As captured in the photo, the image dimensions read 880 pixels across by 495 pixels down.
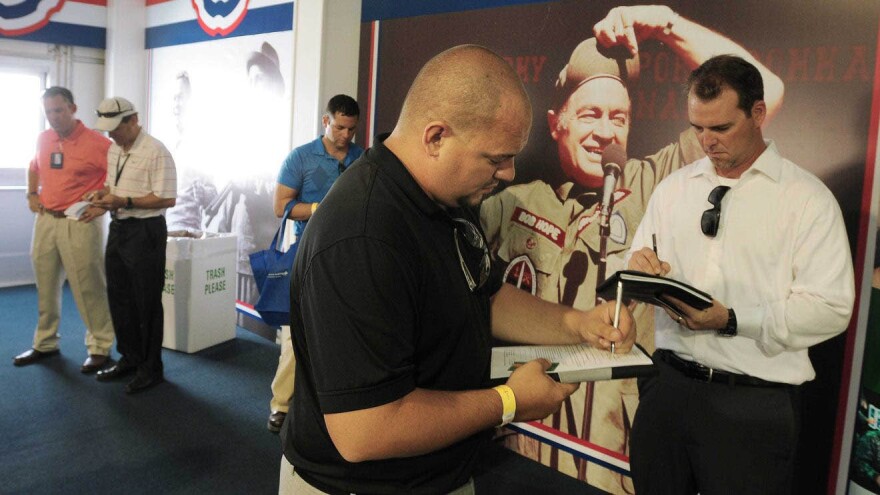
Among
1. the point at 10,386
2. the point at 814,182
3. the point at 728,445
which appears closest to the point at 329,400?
the point at 728,445

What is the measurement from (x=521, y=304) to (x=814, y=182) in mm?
1075

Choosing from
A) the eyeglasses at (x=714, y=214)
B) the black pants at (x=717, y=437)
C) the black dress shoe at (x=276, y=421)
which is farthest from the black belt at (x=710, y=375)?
the black dress shoe at (x=276, y=421)

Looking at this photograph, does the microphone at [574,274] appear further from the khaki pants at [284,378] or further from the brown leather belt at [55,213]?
the brown leather belt at [55,213]

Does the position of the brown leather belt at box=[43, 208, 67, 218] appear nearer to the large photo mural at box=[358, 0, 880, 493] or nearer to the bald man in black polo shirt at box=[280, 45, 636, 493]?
the large photo mural at box=[358, 0, 880, 493]

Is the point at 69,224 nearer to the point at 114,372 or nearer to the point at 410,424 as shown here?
the point at 114,372

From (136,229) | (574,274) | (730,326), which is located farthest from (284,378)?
(730,326)

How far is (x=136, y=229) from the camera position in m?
4.06

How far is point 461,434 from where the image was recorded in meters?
1.24

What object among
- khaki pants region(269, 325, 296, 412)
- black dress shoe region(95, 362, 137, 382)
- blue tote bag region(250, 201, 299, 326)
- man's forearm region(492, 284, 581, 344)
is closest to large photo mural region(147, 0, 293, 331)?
black dress shoe region(95, 362, 137, 382)

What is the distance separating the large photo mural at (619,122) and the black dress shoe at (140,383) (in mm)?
2258

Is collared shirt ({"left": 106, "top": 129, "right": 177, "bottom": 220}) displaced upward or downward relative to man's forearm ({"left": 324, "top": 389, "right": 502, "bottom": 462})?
upward

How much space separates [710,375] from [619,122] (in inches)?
54.2

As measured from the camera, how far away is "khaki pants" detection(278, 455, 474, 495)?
4.50 ft

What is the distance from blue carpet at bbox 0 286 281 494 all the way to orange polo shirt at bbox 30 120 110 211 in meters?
1.16
